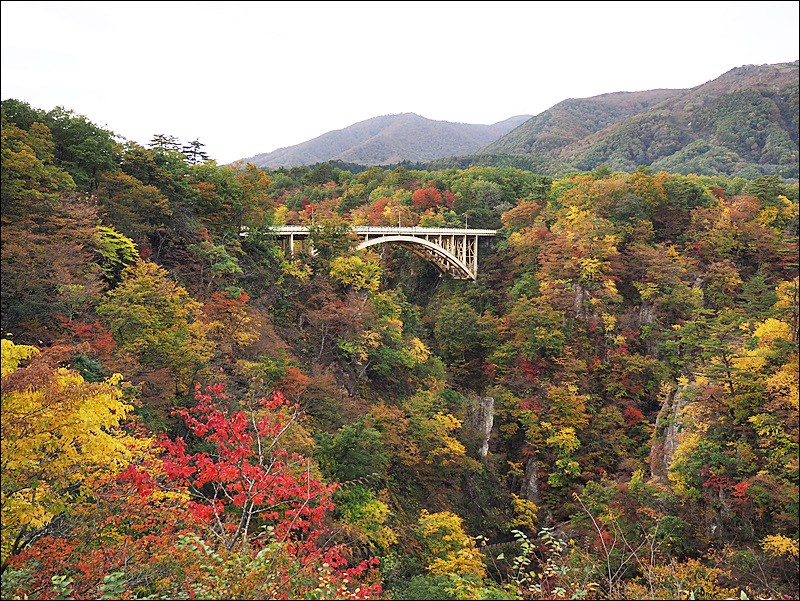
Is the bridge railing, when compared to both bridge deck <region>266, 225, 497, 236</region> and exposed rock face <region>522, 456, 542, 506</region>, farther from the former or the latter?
exposed rock face <region>522, 456, 542, 506</region>

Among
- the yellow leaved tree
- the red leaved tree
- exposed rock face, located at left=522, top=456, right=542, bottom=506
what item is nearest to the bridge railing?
the red leaved tree

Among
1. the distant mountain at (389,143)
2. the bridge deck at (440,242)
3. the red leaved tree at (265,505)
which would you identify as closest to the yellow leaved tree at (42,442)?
the red leaved tree at (265,505)

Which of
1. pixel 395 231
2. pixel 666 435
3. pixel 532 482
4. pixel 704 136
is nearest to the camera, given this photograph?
pixel 666 435

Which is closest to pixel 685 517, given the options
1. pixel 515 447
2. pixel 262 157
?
pixel 515 447

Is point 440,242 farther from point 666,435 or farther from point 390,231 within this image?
point 666,435

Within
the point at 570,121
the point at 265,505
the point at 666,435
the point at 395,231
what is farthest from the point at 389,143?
the point at 265,505
